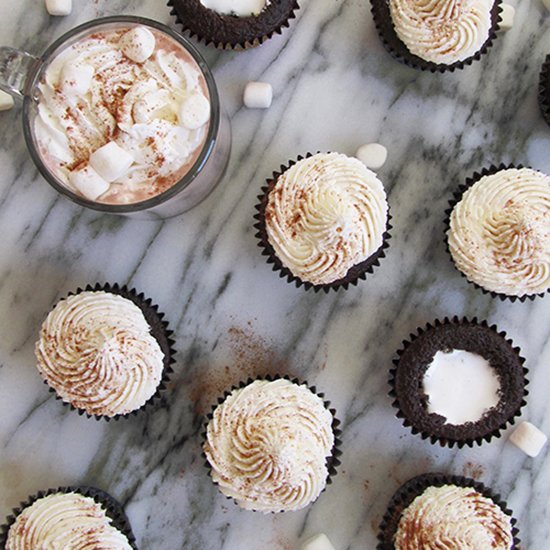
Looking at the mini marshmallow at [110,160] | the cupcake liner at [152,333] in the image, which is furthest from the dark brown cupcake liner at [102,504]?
the mini marshmallow at [110,160]

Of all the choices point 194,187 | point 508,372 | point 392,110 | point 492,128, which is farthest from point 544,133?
point 194,187

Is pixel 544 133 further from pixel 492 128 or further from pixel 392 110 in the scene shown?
pixel 392 110

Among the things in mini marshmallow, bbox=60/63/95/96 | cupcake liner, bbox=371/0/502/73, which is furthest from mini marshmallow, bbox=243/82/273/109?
mini marshmallow, bbox=60/63/95/96

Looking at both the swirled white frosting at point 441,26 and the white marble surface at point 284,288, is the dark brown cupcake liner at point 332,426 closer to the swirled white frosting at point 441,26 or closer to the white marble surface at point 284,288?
the white marble surface at point 284,288

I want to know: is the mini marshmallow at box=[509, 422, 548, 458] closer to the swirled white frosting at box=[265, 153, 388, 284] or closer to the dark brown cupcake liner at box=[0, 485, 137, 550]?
the swirled white frosting at box=[265, 153, 388, 284]

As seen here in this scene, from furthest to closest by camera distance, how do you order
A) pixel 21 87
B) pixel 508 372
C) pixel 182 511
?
pixel 182 511
pixel 508 372
pixel 21 87

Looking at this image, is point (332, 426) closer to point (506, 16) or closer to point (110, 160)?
point (110, 160)

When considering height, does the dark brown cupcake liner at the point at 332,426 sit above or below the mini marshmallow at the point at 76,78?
below
